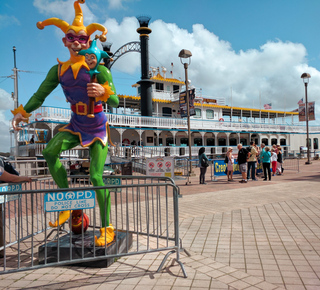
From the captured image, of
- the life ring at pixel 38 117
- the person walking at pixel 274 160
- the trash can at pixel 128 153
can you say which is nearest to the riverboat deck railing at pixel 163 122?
the life ring at pixel 38 117

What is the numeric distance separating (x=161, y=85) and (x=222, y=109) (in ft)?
28.7

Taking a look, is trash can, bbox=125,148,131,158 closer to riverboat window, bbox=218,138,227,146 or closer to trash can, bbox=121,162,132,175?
trash can, bbox=121,162,132,175

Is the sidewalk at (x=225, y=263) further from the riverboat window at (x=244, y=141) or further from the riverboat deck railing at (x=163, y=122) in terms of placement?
the riverboat window at (x=244, y=141)

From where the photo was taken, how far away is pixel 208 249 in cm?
394

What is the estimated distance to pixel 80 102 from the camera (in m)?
3.68

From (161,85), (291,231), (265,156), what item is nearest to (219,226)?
(291,231)

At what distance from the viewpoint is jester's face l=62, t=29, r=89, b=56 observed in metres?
3.59

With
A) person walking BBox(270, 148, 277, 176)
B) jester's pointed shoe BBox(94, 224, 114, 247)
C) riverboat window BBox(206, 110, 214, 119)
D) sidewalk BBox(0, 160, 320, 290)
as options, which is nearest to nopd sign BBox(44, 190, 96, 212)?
jester's pointed shoe BBox(94, 224, 114, 247)

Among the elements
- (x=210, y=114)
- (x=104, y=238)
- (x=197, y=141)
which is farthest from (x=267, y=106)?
(x=104, y=238)

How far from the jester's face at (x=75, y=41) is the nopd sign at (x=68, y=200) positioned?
1.90m

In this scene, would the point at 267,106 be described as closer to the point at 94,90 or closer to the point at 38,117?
the point at 38,117

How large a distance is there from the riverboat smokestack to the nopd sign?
2059 cm

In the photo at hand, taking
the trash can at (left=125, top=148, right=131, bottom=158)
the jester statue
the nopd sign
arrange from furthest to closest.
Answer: the trash can at (left=125, top=148, right=131, bottom=158) < the jester statue < the nopd sign

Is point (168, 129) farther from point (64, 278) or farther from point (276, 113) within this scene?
point (276, 113)
